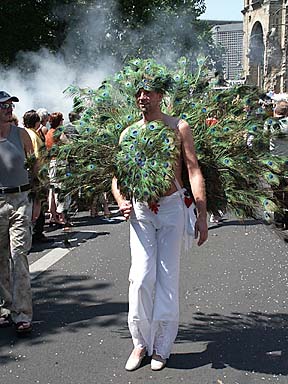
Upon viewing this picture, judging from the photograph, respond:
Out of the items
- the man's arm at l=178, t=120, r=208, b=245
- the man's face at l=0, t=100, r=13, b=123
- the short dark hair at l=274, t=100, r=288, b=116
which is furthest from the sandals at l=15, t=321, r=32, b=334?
the short dark hair at l=274, t=100, r=288, b=116

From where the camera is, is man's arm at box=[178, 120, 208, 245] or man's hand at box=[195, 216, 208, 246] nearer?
man's arm at box=[178, 120, 208, 245]

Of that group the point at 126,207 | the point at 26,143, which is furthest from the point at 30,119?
the point at 126,207

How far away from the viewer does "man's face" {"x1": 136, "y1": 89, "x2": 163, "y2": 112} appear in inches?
178

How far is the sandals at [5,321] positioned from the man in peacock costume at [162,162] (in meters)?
1.34

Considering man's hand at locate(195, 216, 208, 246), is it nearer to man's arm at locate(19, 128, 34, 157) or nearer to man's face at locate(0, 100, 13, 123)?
man's arm at locate(19, 128, 34, 157)

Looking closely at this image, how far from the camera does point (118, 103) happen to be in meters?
5.14

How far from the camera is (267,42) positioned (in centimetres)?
6334

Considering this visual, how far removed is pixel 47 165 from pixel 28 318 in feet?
3.96

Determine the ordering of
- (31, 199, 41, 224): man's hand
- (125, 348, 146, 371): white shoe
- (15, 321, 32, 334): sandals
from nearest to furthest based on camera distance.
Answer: (125, 348, 146, 371): white shoe, (15, 321, 32, 334): sandals, (31, 199, 41, 224): man's hand

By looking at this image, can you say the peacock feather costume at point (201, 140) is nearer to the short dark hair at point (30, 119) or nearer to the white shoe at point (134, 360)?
the white shoe at point (134, 360)

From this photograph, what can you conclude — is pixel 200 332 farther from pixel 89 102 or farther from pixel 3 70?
pixel 3 70

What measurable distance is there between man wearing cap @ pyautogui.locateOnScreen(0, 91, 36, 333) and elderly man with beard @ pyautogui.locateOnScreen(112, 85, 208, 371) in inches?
41.9

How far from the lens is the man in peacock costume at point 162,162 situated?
4520 mm

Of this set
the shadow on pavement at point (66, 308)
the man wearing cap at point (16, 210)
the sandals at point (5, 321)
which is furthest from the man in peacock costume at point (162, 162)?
the sandals at point (5, 321)
